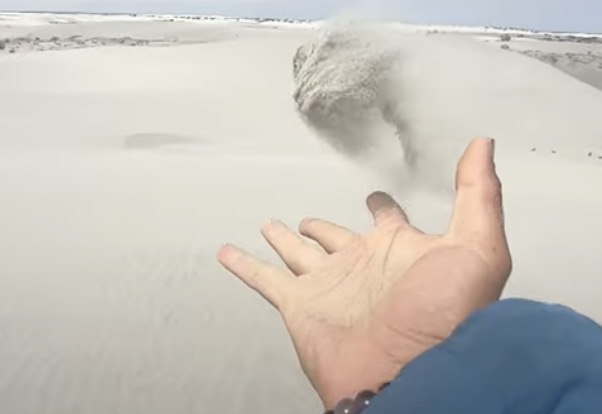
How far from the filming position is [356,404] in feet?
3.05

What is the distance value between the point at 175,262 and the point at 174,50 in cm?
879

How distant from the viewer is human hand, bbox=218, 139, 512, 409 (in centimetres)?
104

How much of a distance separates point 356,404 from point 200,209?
539 cm

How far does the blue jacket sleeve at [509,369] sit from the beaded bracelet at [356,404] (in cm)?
8

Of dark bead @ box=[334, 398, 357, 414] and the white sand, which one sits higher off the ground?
dark bead @ box=[334, 398, 357, 414]

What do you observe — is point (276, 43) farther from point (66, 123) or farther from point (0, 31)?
point (0, 31)

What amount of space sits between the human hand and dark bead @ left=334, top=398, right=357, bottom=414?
0.22 ft

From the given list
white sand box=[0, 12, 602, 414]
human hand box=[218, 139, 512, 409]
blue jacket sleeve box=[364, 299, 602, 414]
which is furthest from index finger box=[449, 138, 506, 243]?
white sand box=[0, 12, 602, 414]

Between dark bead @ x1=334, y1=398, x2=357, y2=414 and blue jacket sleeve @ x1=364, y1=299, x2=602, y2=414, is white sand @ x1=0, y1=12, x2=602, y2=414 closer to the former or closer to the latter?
dark bead @ x1=334, y1=398, x2=357, y2=414

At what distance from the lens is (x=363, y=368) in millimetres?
1060

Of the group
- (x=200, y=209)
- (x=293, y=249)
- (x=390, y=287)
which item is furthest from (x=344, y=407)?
(x=200, y=209)

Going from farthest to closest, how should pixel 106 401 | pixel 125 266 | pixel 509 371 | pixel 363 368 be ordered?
1. pixel 125 266
2. pixel 106 401
3. pixel 363 368
4. pixel 509 371

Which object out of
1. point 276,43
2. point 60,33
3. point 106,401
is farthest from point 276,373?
point 60,33

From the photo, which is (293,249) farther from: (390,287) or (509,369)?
(509,369)
